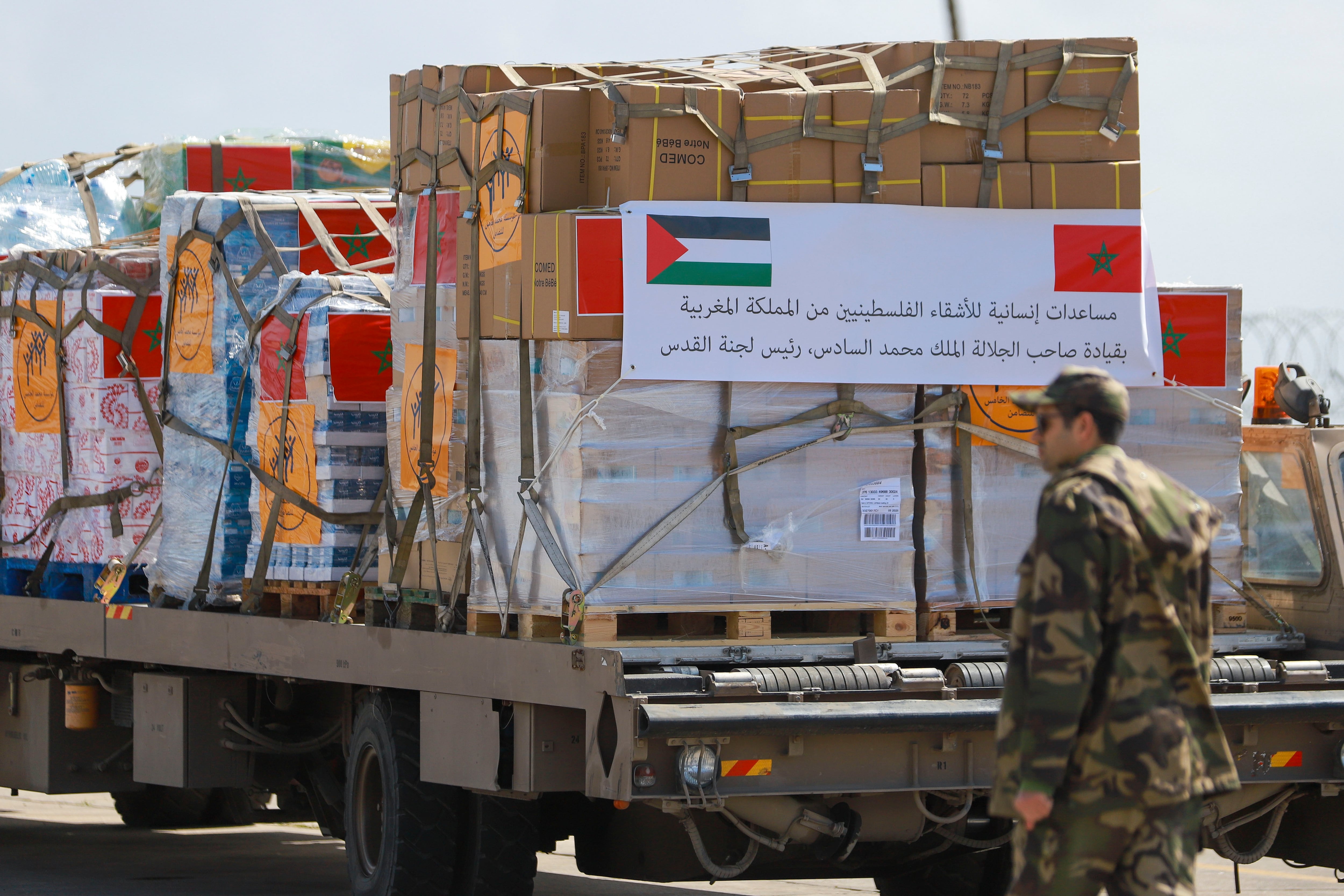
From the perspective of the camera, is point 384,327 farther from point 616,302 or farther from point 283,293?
point 616,302

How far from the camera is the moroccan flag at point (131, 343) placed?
28.7 ft

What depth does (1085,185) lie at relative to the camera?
21.3 ft

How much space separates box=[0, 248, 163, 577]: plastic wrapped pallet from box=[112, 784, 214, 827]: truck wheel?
7.30 ft

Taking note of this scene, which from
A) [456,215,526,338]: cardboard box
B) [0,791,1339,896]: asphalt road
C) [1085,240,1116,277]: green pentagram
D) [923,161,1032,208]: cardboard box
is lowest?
[0,791,1339,896]: asphalt road

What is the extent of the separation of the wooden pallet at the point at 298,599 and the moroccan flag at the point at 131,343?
1.28 m

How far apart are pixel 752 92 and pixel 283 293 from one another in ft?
8.30

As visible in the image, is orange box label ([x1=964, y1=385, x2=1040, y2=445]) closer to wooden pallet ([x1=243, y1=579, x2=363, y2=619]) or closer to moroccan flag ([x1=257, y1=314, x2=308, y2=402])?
wooden pallet ([x1=243, y1=579, x2=363, y2=619])

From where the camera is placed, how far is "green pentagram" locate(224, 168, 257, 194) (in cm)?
1034

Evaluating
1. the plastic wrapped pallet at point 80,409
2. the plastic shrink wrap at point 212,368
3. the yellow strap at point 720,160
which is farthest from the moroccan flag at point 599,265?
the plastic wrapped pallet at point 80,409

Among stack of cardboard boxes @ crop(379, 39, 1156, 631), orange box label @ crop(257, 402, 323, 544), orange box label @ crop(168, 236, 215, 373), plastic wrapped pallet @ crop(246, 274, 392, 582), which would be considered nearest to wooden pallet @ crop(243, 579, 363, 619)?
plastic wrapped pallet @ crop(246, 274, 392, 582)

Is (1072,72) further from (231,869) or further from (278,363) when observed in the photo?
(231,869)

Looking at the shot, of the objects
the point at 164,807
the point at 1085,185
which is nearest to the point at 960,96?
the point at 1085,185

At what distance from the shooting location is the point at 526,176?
6.23 m

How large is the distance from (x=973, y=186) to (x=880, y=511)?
3.88ft
